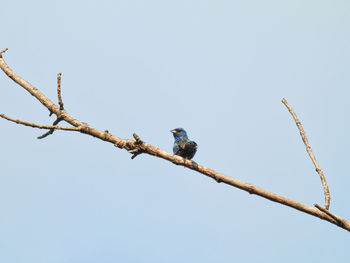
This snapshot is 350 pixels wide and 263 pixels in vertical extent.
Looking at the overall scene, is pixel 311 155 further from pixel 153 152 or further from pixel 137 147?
pixel 137 147

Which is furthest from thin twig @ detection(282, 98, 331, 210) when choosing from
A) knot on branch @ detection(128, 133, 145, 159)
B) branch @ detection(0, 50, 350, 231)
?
knot on branch @ detection(128, 133, 145, 159)

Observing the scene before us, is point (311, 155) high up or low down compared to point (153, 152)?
up

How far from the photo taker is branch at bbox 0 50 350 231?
5.12m

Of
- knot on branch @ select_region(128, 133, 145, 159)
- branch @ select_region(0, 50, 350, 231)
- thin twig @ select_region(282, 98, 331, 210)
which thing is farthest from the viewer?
knot on branch @ select_region(128, 133, 145, 159)

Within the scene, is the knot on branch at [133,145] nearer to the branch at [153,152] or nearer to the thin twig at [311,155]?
the branch at [153,152]

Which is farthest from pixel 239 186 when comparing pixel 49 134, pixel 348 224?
pixel 49 134

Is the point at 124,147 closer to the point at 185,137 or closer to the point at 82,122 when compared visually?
the point at 82,122

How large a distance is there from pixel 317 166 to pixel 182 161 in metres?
1.96

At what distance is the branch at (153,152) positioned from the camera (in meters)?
5.12

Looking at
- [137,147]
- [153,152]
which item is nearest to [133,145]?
[137,147]

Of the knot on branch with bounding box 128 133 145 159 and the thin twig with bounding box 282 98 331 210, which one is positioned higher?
the thin twig with bounding box 282 98 331 210

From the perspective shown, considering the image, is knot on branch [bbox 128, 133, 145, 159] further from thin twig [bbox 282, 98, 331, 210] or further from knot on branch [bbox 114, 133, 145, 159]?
thin twig [bbox 282, 98, 331, 210]

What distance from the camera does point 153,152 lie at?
21.2ft

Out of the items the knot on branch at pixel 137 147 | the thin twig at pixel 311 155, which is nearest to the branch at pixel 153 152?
the knot on branch at pixel 137 147
